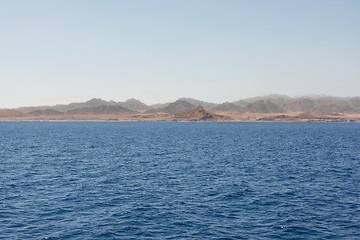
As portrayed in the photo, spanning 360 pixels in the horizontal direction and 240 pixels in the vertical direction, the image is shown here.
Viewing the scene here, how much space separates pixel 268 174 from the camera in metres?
77.8

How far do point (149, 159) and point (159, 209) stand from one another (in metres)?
53.7

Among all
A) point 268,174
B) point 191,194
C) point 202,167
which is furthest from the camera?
point 202,167

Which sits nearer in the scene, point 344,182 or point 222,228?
point 222,228

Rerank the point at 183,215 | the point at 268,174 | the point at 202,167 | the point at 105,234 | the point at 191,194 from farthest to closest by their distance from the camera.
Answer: the point at 202,167
the point at 268,174
the point at 191,194
the point at 183,215
the point at 105,234

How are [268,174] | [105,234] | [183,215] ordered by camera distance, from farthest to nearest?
[268,174] < [183,215] < [105,234]

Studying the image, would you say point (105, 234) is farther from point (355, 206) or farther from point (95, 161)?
point (95, 161)

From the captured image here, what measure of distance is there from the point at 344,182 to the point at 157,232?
4235cm

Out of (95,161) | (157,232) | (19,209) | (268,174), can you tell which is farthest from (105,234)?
(95,161)

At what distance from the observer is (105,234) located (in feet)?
132

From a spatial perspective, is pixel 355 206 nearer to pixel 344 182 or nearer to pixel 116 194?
pixel 344 182

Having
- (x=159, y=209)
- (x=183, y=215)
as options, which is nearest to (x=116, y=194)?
(x=159, y=209)

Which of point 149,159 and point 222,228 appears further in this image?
point 149,159

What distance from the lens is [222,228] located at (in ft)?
138

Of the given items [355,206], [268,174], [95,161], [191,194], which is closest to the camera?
[355,206]
